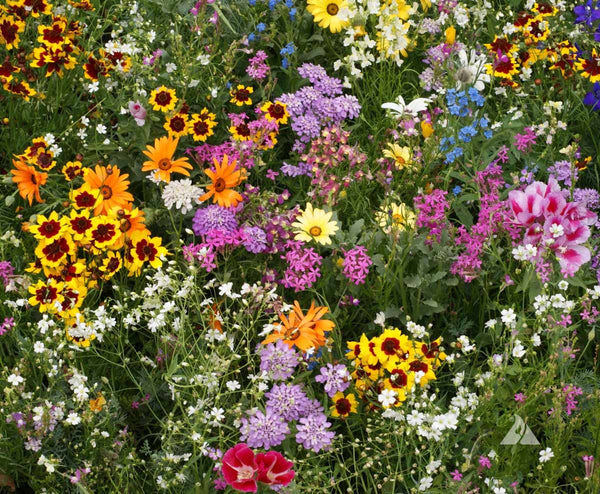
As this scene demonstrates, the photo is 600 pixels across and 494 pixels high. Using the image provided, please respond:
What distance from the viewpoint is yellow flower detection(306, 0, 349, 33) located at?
3.92m

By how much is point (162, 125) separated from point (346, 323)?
3.95ft


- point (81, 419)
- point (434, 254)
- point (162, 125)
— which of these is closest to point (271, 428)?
point (81, 419)

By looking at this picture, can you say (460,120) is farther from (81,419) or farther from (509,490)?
(81,419)

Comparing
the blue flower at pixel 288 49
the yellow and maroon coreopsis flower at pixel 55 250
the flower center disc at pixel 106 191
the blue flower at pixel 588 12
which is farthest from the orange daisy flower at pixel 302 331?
the blue flower at pixel 588 12

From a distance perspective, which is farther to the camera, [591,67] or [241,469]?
[591,67]

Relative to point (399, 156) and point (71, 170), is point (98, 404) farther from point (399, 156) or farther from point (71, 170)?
point (399, 156)

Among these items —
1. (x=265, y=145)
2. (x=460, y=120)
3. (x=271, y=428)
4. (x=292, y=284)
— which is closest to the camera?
(x=271, y=428)

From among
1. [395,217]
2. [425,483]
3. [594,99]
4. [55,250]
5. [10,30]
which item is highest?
[10,30]

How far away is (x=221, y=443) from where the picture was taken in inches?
93.5

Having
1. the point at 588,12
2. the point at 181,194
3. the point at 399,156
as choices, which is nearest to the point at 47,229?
the point at 181,194

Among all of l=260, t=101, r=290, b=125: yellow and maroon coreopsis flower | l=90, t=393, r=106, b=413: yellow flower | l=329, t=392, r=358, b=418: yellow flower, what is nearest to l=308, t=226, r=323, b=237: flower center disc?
l=329, t=392, r=358, b=418: yellow flower

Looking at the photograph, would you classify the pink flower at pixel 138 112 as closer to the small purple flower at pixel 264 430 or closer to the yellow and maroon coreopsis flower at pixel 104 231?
the yellow and maroon coreopsis flower at pixel 104 231

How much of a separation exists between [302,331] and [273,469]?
0.55m

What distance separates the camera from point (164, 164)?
3.10 metres
